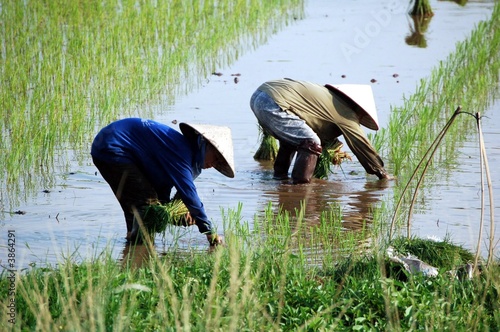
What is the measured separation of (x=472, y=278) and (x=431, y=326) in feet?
2.07

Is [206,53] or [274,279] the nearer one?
[274,279]

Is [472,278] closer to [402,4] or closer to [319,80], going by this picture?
[319,80]

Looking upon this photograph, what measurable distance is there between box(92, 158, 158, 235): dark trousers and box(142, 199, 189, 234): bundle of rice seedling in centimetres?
8

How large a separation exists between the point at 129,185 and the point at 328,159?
2.16 meters

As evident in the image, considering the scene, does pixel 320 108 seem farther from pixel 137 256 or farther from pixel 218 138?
pixel 137 256

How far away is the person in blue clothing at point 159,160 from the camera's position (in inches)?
179

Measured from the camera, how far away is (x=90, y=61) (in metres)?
8.90

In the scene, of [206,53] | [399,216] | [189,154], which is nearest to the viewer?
[189,154]

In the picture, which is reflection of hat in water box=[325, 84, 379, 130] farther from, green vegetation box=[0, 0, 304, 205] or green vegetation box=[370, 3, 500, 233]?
green vegetation box=[0, 0, 304, 205]

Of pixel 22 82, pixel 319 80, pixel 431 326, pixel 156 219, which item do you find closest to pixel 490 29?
pixel 319 80

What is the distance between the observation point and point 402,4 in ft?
50.4

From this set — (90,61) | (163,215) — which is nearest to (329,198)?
(163,215)

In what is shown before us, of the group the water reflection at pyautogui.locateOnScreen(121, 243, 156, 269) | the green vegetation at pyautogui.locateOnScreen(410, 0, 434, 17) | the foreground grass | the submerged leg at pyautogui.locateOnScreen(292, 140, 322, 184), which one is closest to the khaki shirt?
the submerged leg at pyautogui.locateOnScreen(292, 140, 322, 184)

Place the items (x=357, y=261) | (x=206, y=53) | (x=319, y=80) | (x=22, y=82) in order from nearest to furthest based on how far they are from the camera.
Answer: (x=357, y=261) < (x=22, y=82) < (x=319, y=80) < (x=206, y=53)
